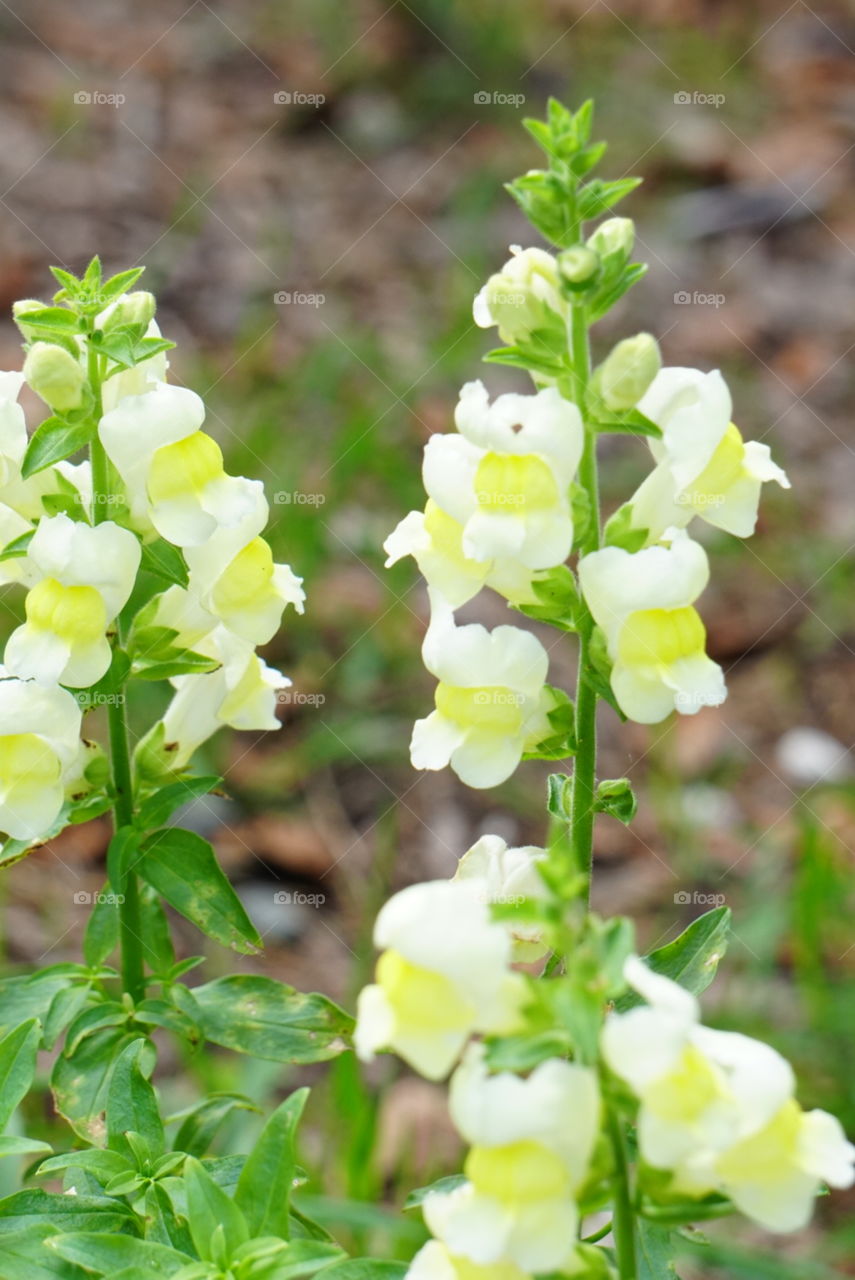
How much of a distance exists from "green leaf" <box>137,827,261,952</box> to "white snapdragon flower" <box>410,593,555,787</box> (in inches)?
19.8

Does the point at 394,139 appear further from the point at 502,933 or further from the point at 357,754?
the point at 502,933

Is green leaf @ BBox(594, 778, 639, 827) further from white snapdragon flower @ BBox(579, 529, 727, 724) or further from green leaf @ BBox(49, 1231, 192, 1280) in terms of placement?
green leaf @ BBox(49, 1231, 192, 1280)

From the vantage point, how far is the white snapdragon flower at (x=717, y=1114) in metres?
1.61

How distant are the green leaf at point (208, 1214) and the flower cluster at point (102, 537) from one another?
0.64m

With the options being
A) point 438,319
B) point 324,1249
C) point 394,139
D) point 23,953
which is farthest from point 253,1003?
point 394,139

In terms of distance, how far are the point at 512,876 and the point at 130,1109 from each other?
25.8 inches

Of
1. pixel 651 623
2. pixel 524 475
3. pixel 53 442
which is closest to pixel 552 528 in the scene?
pixel 524 475

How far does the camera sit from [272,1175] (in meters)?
2.07

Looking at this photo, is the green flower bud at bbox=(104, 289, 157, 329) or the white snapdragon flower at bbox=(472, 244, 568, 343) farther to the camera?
the green flower bud at bbox=(104, 289, 157, 329)

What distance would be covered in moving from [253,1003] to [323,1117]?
1.66m

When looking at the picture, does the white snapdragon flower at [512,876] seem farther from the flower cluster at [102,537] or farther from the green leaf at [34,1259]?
the green leaf at [34,1259]

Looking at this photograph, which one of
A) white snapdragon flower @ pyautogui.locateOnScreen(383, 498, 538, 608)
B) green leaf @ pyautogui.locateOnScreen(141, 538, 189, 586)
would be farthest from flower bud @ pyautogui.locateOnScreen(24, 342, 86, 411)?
white snapdragon flower @ pyautogui.locateOnScreen(383, 498, 538, 608)

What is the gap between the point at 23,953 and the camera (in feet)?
14.7

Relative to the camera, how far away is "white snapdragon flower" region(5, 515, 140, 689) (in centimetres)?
231
